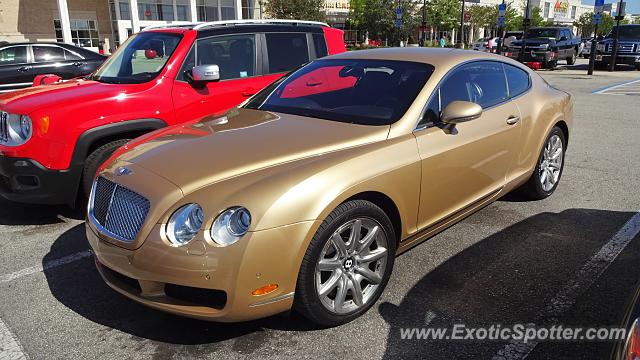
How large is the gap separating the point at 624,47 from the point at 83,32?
35.7 metres

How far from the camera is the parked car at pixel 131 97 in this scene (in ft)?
14.4

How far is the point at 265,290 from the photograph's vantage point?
102 inches

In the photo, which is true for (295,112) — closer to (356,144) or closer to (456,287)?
(356,144)

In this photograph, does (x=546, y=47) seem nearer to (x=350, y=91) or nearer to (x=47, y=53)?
(x=47, y=53)

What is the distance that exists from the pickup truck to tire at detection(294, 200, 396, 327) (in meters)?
22.8

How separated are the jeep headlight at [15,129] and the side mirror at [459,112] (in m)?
3.46

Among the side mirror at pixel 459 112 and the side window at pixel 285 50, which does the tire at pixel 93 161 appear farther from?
the side mirror at pixel 459 112

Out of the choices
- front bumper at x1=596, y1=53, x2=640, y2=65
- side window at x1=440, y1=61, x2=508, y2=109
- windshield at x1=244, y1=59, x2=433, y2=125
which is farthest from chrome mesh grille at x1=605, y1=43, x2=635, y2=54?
windshield at x1=244, y1=59, x2=433, y2=125

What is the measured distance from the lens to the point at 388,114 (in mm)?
3455

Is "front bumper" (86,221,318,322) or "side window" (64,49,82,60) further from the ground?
"side window" (64,49,82,60)

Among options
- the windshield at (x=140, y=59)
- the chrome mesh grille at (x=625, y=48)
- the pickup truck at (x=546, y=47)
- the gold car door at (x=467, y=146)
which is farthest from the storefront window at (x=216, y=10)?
the gold car door at (x=467, y=146)

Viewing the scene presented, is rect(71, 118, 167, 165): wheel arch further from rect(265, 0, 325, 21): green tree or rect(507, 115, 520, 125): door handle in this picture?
rect(265, 0, 325, 21): green tree

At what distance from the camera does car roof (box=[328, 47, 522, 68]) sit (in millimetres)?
3838

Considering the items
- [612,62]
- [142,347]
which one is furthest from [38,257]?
[612,62]
